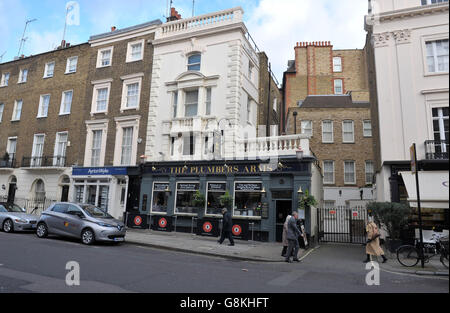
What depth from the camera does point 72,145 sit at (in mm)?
22094

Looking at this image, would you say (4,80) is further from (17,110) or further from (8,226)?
(8,226)

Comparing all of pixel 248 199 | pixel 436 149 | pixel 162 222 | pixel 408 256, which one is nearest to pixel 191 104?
pixel 248 199

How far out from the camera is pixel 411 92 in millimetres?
14758

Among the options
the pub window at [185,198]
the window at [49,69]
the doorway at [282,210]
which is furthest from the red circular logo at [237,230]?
the window at [49,69]

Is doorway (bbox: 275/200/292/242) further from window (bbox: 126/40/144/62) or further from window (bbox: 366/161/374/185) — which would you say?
window (bbox: 366/161/374/185)

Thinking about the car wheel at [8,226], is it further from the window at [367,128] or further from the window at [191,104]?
the window at [367,128]

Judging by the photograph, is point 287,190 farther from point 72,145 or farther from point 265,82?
point 72,145

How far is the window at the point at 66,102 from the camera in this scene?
2338 cm

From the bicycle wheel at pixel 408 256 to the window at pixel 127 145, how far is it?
51.0 ft

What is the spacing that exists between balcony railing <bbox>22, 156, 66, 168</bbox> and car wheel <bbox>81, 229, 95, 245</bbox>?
449 inches

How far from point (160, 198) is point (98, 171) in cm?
511

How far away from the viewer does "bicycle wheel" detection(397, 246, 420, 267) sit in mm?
10195
